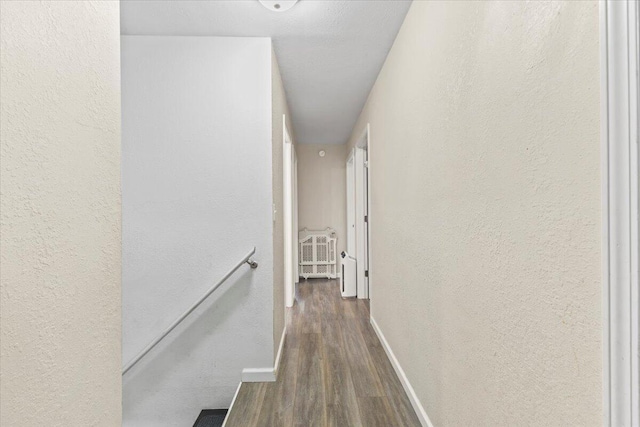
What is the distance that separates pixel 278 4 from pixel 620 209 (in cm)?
194

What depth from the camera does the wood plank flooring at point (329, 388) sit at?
183 cm

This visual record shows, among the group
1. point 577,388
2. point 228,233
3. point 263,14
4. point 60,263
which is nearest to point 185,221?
point 228,233

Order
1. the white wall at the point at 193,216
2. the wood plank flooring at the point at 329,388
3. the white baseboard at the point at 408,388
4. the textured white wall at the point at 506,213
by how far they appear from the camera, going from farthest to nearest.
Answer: the white wall at the point at 193,216 < the wood plank flooring at the point at 329,388 < the white baseboard at the point at 408,388 < the textured white wall at the point at 506,213

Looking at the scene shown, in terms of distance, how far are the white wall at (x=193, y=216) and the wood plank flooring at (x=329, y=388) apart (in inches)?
9.8

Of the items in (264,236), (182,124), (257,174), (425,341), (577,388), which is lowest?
(425,341)

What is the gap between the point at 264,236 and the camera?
228 centimetres

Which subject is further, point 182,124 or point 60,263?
point 182,124

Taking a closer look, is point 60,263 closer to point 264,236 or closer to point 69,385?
point 69,385

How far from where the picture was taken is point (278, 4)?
1942mm

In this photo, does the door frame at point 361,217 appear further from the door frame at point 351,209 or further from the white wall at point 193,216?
the white wall at point 193,216

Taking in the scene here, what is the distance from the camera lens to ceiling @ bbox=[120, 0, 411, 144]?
197 cm

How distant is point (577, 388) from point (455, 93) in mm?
1042

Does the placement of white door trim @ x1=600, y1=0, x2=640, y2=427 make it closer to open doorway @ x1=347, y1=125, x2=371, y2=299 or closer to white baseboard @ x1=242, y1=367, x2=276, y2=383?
white baseboard @ x1=242, y1=367, x2=276, y2=383

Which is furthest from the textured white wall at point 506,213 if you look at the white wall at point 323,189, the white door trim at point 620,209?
the white wall at point 323,189
